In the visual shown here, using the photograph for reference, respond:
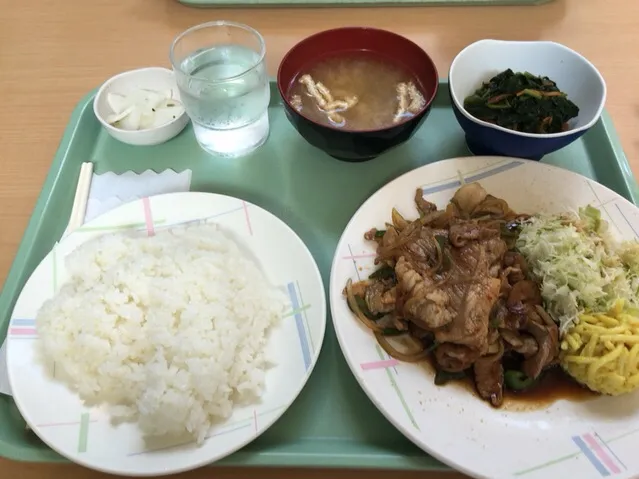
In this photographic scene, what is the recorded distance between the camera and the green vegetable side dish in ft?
5.27

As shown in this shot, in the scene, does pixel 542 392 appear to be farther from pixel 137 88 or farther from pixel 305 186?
pixel 137 88

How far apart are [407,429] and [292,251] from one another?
582mm

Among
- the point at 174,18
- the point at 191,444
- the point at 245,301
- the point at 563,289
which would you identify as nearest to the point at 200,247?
the point at 245,301

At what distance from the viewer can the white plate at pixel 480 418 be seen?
111cm

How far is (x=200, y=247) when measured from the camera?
4.89 feet

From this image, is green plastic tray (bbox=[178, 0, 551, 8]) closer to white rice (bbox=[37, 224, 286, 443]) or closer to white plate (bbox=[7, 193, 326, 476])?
white plate (bbox=[7, 193, 326, 476])

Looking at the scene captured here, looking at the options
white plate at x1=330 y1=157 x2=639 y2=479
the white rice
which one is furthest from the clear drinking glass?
white plate at x1=330 y1=157 x2=639 y2=479

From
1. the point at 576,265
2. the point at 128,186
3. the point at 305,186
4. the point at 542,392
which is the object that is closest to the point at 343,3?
the point at 305,186

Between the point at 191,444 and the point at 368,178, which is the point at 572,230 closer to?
the point at 368,178

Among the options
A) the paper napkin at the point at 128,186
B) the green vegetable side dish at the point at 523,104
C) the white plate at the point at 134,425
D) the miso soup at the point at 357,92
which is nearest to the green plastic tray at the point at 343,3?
the miso soup at the point at 357,92

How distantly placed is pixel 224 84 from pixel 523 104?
96 centimetres

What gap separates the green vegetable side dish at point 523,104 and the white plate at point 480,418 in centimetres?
33

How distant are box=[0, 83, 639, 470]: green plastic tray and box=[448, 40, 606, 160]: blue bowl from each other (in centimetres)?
18

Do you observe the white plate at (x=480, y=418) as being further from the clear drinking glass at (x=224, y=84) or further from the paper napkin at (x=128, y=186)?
the paper napkin at (x=128, y=186)
